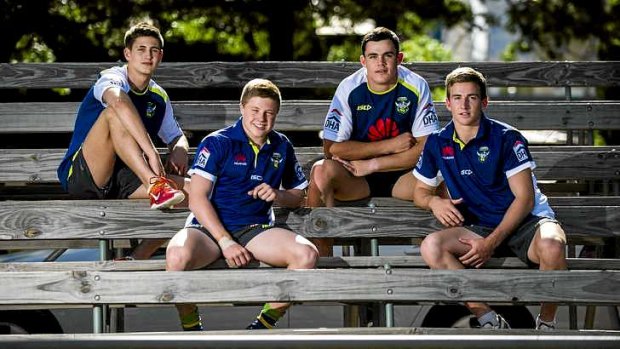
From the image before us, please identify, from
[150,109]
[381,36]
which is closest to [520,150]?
[381,36]

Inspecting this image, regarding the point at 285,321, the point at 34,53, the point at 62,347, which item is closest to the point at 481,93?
the point at 285,321

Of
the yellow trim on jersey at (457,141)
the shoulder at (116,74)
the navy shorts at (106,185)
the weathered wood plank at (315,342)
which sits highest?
the shoulder at (116,74)

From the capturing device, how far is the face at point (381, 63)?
258 inches

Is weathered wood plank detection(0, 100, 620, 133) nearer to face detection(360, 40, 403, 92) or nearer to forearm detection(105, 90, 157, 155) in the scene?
face detection(360, 40, 403, 92)

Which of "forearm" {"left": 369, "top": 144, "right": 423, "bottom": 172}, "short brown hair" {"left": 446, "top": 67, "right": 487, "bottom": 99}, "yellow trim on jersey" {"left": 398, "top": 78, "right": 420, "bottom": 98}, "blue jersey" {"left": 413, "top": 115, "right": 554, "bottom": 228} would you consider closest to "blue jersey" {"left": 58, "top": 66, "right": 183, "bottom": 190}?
"forearm" {"left": 369, "top": 144, "right": 423, "bottom": 172}

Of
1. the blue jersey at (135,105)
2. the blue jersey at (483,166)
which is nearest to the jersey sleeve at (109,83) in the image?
the blue jersey at (135,105)

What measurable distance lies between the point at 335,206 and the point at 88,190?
145 centimetres

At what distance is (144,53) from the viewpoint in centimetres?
671

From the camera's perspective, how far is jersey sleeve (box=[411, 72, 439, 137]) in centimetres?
668

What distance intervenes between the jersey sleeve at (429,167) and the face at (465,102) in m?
0.21

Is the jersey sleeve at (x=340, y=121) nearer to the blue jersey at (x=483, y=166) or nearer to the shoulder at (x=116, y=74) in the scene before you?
the blue jersey at (x=483, y=166)

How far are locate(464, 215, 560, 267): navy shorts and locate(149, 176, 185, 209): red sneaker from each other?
5.08ft

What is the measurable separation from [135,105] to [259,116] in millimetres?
1189

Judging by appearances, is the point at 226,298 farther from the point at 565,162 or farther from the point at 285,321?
the point at 565,162
